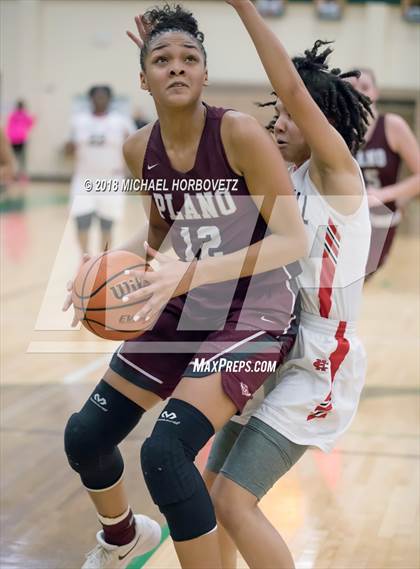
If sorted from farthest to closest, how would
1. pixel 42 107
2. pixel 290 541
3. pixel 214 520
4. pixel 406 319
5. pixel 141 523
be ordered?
1. pixel 42 107
2. pixel 406 319
3. pixel 290 541
4. pixel 141 523
5. pixel 214 520

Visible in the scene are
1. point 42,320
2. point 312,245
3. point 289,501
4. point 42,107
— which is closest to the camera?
point 312,245

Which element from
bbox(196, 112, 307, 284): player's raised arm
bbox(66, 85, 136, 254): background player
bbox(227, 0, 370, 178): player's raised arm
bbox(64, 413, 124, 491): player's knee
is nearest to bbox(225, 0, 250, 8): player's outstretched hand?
bbox(227, 0, 370, 178): player's raised arm

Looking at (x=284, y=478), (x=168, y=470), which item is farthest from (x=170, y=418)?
(x=284, y=478)

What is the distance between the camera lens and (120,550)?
11.6ft

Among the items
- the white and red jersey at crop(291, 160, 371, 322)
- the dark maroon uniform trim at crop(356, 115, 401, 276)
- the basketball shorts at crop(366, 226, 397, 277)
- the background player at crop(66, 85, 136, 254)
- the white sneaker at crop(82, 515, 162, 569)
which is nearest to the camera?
the white and red jersey at crop(291, 160, 371, 322)

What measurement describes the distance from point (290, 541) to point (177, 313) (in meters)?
1.30

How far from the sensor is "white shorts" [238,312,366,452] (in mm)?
3045

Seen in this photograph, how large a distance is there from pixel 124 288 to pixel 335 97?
36.5 inches

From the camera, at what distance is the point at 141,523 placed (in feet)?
11.8

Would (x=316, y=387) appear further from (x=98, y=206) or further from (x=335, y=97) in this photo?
(x=98, y=206)

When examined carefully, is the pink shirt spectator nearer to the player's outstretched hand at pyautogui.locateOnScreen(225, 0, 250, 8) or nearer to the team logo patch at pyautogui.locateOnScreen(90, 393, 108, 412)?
the team logo patch at pyautogui.locateOnScreen(90, 393, 108, 412)

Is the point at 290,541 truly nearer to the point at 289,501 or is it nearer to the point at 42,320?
the point at 289,501

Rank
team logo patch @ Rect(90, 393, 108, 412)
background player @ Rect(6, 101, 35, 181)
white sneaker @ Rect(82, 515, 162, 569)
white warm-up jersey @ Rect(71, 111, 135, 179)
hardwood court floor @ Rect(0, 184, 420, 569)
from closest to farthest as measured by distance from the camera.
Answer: team logo patch @ Rect(90, 393, 108, 412), white sneaker @ Rect(82, 515, 162, 569), hardwood court floor @ Rect(0, 184, 420, 569), white warm-up jersey @ Rect(71, 111, 135, 179), background player @ Rect(6, 101, 35, 181)

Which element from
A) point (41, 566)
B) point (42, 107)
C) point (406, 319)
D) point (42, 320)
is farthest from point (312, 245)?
point (42, 107)
